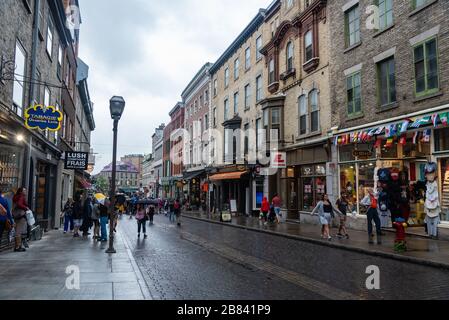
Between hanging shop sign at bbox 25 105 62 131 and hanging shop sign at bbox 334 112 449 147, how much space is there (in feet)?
38.4

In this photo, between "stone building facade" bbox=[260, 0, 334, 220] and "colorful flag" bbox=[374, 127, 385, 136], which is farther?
"stone building facade" bbox=[260, 0, 334, 220]

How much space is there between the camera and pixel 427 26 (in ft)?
45.4

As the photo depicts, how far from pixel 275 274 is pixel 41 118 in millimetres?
8621

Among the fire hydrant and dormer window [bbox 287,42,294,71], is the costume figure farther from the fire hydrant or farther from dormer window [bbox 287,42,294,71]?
dormer window [bbox 287,42,294,71]

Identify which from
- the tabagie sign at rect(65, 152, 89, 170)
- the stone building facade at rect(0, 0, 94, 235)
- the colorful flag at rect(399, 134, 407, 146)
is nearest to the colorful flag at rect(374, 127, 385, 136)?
the colorful flag at rect(399, 134, 407, 146)

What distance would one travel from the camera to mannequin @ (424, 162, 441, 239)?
1284 centimetres

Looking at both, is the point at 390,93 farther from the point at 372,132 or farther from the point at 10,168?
the point at 10,168

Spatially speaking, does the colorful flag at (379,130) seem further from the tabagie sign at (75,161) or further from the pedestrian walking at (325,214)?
the tabagie sign at (75,161)

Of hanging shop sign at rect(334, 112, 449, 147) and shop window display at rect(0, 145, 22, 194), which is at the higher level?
hanging shop sign at rect(334, 112, 449, 147)

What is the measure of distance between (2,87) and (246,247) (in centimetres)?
864

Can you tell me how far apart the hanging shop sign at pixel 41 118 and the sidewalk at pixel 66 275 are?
147 inches

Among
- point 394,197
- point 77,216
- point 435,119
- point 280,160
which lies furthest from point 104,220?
point 280,160
